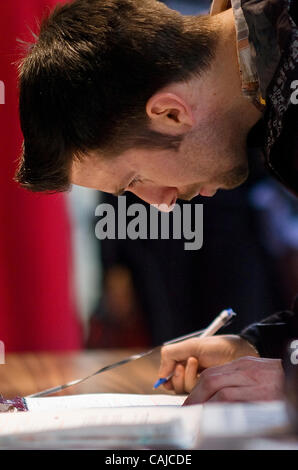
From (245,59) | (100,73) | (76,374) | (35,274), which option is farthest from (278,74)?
(35,274)

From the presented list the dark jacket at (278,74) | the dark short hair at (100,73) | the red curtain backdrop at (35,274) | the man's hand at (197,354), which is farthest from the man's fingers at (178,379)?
the red curtain backdrop at (35,274)

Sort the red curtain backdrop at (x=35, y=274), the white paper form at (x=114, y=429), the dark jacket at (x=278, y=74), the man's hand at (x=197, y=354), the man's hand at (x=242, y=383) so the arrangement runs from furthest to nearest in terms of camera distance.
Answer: the red curtain backdrop at (x=35, y=274), the man's hand at (x=197, y=354), the dark jacket at (x=278, y=74), the man's hand at (x=242, y=383), the white paper form at (x=114, y=429)

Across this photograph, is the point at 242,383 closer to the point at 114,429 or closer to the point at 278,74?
the point at 114,429

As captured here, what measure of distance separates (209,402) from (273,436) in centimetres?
14

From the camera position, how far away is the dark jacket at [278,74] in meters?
0.76

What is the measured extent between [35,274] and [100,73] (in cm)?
90

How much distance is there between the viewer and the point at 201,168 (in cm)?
101

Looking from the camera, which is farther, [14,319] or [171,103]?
[14,319]

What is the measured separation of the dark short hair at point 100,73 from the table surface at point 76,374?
12.2 inches

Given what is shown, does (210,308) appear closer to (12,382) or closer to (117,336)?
(12,382)

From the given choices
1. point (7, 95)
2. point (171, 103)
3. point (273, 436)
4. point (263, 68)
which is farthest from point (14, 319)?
point (273, 436)

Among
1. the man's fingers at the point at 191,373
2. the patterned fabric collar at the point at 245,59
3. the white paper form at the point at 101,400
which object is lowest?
the white paper form at the point at 101,400

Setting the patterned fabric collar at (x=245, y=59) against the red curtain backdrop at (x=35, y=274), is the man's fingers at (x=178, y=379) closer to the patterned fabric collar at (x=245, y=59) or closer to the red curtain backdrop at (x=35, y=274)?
the patterned fabric collar at (x=245, y=59)

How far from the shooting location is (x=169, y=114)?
916 millimetres
